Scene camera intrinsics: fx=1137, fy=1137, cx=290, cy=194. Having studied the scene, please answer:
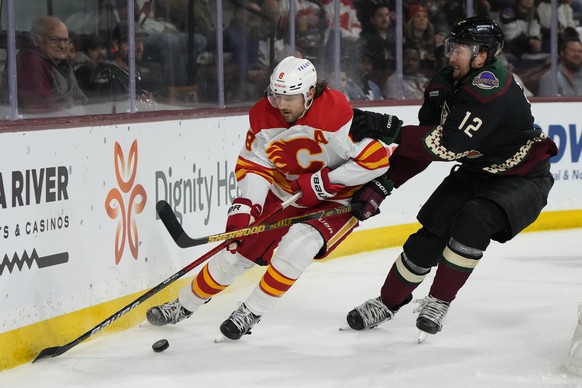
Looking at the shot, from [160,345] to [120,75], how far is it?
131 centimetres

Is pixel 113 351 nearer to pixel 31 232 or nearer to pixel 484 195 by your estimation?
pixel 31 232

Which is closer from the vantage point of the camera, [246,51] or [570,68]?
[246,51]

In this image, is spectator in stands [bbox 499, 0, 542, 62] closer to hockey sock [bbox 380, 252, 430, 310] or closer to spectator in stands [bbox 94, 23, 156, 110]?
spectator in stands [bbox 94, 23, 156, 110]

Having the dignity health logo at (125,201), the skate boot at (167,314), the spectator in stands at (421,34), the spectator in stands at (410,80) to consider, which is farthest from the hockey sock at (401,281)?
the spectator in stands at (421,34)

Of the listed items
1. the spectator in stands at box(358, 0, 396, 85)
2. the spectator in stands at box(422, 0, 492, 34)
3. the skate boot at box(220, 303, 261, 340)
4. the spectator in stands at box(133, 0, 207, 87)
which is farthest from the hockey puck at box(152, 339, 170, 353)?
the spectator in stands at box(422, 0, 492, 34)

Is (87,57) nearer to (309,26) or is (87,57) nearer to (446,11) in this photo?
(309,26)

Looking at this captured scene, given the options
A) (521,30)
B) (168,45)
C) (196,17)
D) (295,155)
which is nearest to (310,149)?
(295,155)

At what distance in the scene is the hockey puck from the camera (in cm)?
375

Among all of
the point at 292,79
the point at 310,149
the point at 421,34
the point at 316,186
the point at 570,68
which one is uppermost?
the point at 421,34

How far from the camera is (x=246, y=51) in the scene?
18.3 feet

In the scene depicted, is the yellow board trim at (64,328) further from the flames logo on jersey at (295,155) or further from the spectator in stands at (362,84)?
the spectator in stands at (362,84)

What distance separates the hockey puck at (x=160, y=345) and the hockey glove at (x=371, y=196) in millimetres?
787

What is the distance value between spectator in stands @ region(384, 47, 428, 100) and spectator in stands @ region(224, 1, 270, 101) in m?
0.98

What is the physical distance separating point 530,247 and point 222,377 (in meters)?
3.00
